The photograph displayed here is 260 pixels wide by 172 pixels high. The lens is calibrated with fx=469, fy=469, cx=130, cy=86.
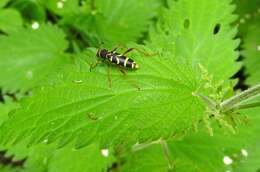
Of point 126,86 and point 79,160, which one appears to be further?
point 79,160

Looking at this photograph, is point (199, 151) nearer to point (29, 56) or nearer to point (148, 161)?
point (148, 161)

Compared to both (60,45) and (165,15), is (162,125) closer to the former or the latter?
(165,15)

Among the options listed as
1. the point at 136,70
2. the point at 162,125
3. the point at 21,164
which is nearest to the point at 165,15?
the point at 136,70

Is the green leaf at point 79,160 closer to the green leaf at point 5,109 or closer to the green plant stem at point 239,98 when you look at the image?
the green leaf at point 5,109

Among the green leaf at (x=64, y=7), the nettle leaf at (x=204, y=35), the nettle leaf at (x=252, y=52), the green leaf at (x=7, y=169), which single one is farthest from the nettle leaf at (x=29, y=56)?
the nettle leaf at (x=252, y=52)

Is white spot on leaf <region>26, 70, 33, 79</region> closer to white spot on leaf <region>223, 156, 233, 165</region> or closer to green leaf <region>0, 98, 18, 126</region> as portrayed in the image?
green leaf <region>0, 98, 18, 126</region>

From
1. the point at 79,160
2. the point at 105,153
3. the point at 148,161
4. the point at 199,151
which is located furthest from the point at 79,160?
the point at 199,151

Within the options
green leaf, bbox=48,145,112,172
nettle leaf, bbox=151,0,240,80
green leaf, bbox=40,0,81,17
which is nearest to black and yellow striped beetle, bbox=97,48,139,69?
nettle leaf, bbox=151,0,240,80

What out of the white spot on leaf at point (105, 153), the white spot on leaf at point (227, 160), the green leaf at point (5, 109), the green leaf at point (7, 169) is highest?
the green leaf at point (5, 109)
